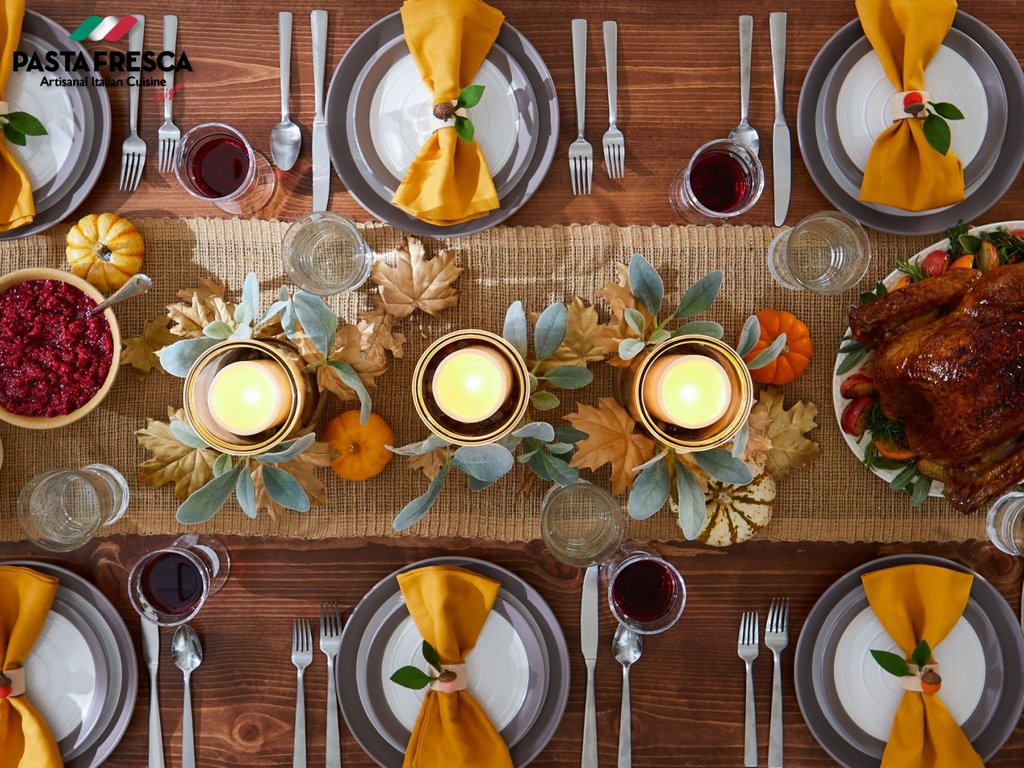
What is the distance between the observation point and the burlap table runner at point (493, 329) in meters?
1.11

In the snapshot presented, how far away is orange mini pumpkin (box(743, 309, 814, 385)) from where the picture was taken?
1071 millimetres

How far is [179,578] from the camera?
115 centimetres

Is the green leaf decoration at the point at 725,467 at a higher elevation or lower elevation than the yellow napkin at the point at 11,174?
lower

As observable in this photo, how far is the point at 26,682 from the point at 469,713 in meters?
0.76

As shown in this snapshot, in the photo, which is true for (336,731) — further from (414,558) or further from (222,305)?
(222,305)

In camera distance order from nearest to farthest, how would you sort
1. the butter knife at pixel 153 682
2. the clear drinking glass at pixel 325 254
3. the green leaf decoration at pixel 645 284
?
1. the green leaf decoration at pixel 645 284
2. the clear drinking glass at pixel 325 254
3. the butter knife at pixel 153 682

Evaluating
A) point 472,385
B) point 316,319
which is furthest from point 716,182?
point 316,319

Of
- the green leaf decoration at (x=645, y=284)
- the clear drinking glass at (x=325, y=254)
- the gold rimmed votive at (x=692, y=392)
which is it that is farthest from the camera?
the clear drinking glass at (x=325, y=254)

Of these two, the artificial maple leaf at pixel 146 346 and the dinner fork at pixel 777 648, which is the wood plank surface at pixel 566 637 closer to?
the dinner fork at pixel 777 648

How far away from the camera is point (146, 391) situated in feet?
3.65

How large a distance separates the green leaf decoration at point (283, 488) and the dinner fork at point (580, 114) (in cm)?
69

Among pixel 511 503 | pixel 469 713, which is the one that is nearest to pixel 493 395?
pixel 511 503

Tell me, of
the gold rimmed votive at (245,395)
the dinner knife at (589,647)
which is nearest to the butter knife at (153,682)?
the gold rimmed votive at (245,395)

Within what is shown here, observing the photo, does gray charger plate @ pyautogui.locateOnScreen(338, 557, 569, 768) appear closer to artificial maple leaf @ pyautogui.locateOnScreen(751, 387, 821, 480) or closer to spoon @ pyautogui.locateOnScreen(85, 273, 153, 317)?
artificial maple leaf @ pyautogui.locateOnScreen(751, 387, 821, 480)
